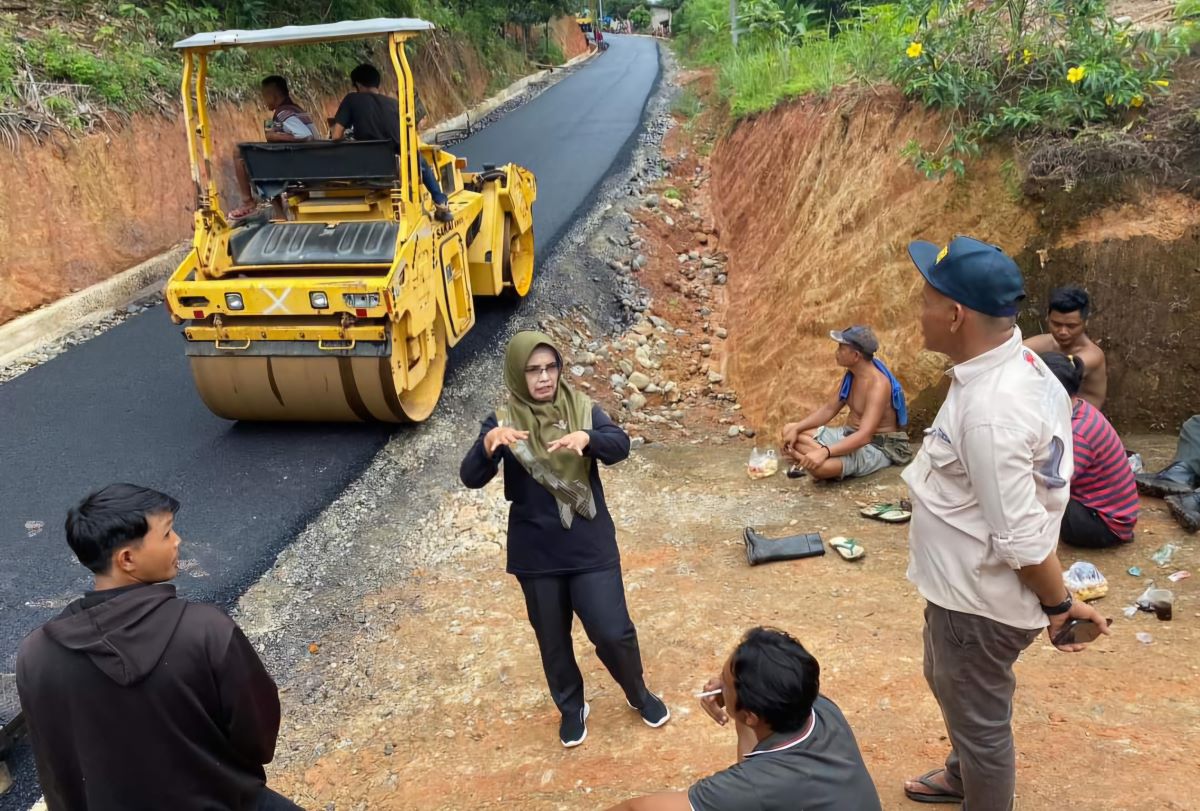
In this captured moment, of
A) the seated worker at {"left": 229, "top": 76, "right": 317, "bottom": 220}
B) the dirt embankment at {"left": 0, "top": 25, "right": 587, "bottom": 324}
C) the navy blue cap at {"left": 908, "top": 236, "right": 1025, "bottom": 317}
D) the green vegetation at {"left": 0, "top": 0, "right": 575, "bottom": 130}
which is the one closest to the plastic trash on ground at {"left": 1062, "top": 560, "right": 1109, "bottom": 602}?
the navy blue cap at {"left": 908, "top": 236, "right": 1025, "bottom": 317}

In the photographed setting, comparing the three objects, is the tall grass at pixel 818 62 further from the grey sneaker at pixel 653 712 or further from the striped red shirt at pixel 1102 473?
the grey sneaker at pixel 653 712

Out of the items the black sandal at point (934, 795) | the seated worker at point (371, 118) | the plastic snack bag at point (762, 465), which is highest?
the seated worker at point (371, 118)

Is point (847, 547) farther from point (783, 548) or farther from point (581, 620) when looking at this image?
point (581, 620)

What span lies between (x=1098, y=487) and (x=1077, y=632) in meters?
2.22

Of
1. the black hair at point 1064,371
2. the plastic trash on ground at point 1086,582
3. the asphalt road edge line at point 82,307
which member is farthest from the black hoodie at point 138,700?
the asphalt road edge line at point 82,307

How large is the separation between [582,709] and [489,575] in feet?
5.34

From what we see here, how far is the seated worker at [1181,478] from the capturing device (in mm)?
4375

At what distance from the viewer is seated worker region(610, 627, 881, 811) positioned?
1.72 meters

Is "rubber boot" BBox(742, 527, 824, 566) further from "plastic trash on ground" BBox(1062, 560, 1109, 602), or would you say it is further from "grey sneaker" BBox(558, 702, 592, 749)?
"grey sneaker" BBox(558, 702, 592, 749)

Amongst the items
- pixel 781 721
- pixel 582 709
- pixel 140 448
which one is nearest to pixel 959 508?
pixel 781 721

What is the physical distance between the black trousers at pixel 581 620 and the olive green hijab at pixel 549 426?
257 millimetres

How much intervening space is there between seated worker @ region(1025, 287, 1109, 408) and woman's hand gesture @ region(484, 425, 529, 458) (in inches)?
112

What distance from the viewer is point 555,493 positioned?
2930mm

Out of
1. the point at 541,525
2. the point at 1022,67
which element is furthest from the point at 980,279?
the point at 1022,67
